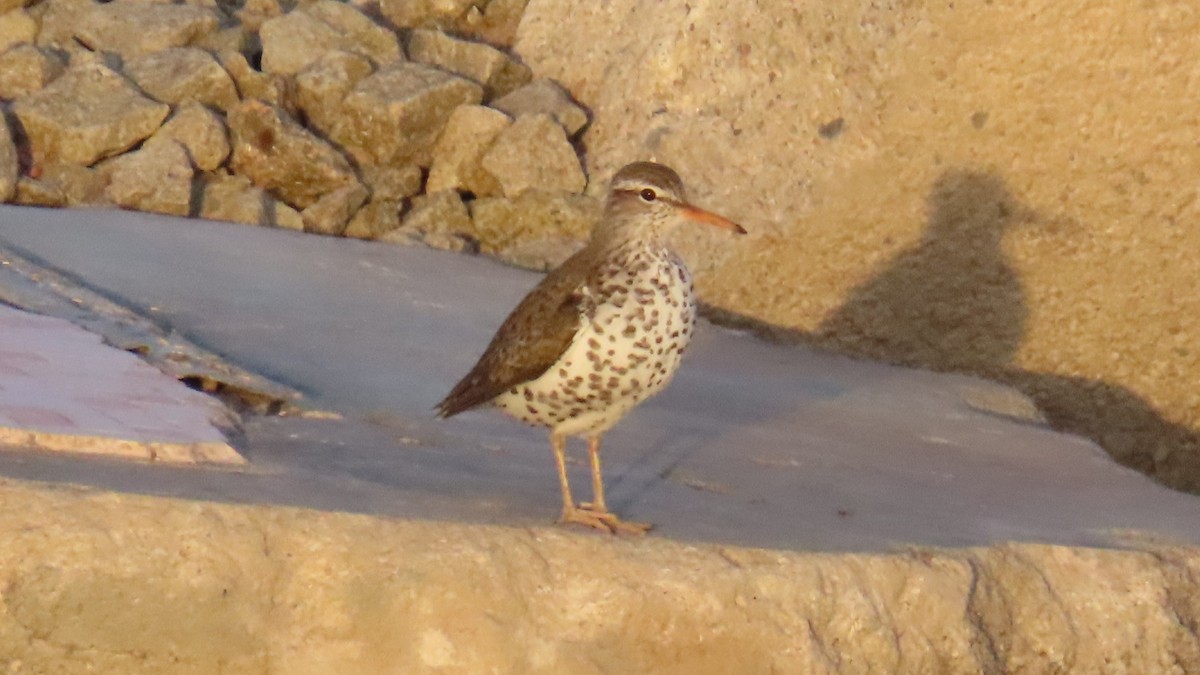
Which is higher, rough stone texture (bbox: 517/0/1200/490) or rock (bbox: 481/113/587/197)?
rough stone texture (bbox: 517/0/1200/490)

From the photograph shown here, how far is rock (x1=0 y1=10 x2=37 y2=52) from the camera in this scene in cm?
1235

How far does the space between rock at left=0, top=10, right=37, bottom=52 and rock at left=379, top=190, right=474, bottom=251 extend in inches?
126

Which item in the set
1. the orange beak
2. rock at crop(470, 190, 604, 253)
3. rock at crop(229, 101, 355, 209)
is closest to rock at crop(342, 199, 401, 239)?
rock at crop(229, 101, 355, 209)

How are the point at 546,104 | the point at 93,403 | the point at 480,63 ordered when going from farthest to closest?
the point at 480,63, the point at 546,104, the point at 93,403

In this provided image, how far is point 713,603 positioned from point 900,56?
18.9ft

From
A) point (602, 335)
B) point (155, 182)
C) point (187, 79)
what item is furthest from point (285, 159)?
point (602, 335)

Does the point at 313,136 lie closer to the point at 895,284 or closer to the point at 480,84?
the point at 480,84

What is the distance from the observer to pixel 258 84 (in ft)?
37.7

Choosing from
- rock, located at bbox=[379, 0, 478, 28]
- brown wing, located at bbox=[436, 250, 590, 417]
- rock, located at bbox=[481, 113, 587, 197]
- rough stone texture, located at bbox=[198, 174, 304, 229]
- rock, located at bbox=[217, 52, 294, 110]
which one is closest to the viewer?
brown wing, located at bbox=[436, 250, 590, 417]

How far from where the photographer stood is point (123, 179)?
10.6 metres

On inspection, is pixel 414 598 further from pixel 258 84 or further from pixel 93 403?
pixel 258 84

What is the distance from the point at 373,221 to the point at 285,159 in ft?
2.16

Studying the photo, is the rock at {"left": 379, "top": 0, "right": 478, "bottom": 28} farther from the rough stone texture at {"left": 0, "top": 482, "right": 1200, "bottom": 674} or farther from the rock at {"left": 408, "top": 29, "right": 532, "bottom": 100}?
the rough stone texture at {"left": 0, "top": 482, "right": 1200, "bottom": 674}

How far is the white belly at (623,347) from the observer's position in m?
5.87
